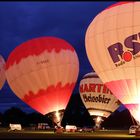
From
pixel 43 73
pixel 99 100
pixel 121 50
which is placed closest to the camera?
pixel 121 50

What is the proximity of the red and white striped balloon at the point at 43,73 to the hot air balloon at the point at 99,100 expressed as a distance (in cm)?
577

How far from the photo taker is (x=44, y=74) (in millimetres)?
29266

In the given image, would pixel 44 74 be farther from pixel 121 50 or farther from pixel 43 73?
pixel 121 50

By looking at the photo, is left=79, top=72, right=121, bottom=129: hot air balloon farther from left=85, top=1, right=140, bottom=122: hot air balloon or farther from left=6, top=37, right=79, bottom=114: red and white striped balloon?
left=85, top=1, right=140, bottom=122: hot air balloon

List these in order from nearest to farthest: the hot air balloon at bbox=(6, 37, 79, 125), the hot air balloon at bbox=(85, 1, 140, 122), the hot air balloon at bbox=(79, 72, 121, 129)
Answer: the hot air balloon at bbox=(85, 1, 140, 122) < the hot air balloon at bbox=(6, 37, 79, 125) < the hot air balloon at bbox=(79, 72, 121, 129)

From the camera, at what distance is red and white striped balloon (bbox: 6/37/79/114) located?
95.8 ft

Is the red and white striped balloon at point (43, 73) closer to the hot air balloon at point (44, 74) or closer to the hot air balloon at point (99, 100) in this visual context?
the hot air balloon at point (44, 74)

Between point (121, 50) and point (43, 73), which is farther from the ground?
point (121, 50)

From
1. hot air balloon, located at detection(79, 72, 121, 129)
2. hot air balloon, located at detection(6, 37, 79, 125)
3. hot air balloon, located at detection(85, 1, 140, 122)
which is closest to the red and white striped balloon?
hot air balloon, located at detection(6, 37, 79, 125)

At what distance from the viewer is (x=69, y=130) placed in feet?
110

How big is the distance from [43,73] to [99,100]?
24.4 ft

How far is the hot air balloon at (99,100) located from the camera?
3538 centimetres

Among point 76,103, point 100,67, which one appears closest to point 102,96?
point 100,67

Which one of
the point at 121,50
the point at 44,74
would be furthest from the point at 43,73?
the point at 121,50
